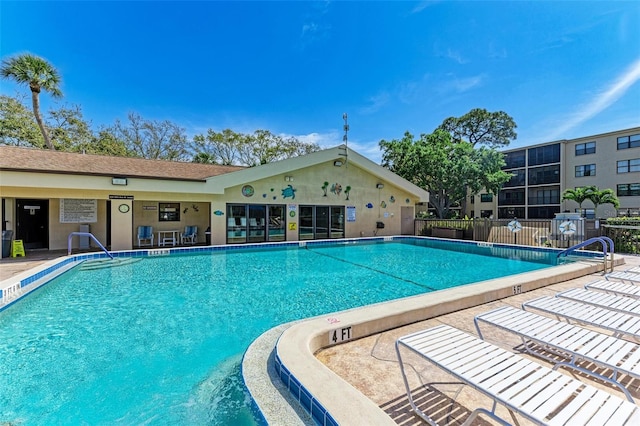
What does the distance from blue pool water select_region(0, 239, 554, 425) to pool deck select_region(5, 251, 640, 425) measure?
0.38 m

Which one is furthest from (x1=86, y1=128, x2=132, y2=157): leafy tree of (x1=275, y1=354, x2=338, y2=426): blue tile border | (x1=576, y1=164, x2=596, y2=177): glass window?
(x1=576, y1=164, x2=596, y2=177): glass window

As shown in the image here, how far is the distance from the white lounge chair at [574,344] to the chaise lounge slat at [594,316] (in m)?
0.40

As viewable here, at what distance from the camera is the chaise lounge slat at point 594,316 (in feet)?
10.2

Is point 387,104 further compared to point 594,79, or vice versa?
point 387,104

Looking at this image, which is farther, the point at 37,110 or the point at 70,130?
the point at 70,130

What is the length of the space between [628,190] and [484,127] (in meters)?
14.5

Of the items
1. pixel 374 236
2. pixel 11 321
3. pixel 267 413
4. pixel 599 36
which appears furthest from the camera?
pixel 374 236

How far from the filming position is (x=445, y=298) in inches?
199

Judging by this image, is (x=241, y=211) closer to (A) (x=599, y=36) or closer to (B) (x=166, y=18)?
(B) (x=166, y=18)

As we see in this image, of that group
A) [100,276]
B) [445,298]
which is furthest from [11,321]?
[445,298]

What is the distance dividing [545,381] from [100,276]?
10.6m

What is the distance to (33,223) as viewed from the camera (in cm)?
1287

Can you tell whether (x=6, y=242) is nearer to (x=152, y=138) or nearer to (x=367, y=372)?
(x=367, y=372)

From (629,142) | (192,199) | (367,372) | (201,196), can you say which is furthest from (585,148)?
(367,372)
